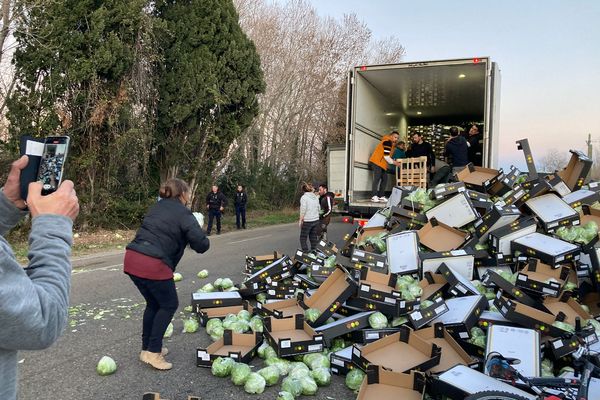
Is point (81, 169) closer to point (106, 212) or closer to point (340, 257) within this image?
point (106, 212)

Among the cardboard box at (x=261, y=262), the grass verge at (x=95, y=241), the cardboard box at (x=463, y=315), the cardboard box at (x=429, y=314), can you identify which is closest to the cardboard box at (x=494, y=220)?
the cardboard box at (x=463, y=315)

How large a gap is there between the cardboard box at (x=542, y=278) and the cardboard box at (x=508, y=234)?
1.58ft

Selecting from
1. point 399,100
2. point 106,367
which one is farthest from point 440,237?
point 399,100

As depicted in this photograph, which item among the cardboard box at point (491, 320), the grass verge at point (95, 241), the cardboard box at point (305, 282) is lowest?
the grass verge at point (95, 241)

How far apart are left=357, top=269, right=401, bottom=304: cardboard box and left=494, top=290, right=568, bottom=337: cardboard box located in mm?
1012

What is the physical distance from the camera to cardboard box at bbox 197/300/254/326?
208 inches

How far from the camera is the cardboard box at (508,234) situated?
18.4 feet

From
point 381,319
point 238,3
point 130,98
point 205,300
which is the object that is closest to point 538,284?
point 381,319

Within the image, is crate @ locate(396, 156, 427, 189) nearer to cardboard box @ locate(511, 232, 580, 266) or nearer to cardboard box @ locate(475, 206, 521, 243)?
cardboard box @ locate(475, 206, 521, 243)

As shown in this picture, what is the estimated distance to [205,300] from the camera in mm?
5434

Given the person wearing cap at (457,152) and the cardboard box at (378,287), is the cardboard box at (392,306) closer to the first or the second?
the cardboard box at (378,287)

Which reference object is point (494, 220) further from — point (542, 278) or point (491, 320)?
point (491, 320)

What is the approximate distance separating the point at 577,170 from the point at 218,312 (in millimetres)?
6085

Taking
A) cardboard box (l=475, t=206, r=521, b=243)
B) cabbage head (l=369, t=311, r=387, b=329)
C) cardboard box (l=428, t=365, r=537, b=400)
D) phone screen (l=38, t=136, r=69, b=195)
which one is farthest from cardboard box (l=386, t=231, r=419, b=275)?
phone screen (l=38, t=136, r=69, b=195)
